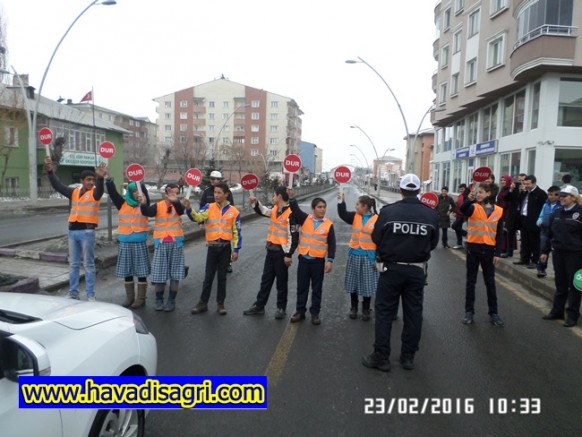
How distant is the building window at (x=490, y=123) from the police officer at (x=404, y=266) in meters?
22.6

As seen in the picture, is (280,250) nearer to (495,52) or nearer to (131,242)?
(131,242)

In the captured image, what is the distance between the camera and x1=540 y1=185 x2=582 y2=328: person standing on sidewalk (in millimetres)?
5691

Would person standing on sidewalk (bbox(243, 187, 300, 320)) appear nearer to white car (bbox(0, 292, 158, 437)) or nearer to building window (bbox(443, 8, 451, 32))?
white car (bbox(0, 292, 158, 437))

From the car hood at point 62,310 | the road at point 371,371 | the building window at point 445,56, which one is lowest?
the road at point 371,371

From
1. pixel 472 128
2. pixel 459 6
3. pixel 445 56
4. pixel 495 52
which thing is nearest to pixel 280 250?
pixel 495 52

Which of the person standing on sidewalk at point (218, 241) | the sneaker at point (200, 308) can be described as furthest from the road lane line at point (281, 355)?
the sneaker at point (200, 308)

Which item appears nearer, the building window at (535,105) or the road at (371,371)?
the road at (371,371)

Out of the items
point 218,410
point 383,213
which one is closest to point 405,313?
point 383,213

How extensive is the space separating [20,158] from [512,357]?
1566 inches

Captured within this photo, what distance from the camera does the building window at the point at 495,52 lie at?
22.4 m

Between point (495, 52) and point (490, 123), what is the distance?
3.88 m

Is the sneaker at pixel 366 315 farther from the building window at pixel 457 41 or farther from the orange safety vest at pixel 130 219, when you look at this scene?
the building window at pixel 457 41

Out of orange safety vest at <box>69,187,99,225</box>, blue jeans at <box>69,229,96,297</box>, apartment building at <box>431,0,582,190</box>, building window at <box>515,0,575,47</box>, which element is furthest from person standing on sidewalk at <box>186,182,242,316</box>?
building window at <box>515,0,575,47</box>

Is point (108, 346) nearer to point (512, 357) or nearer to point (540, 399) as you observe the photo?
point (540, 399)
